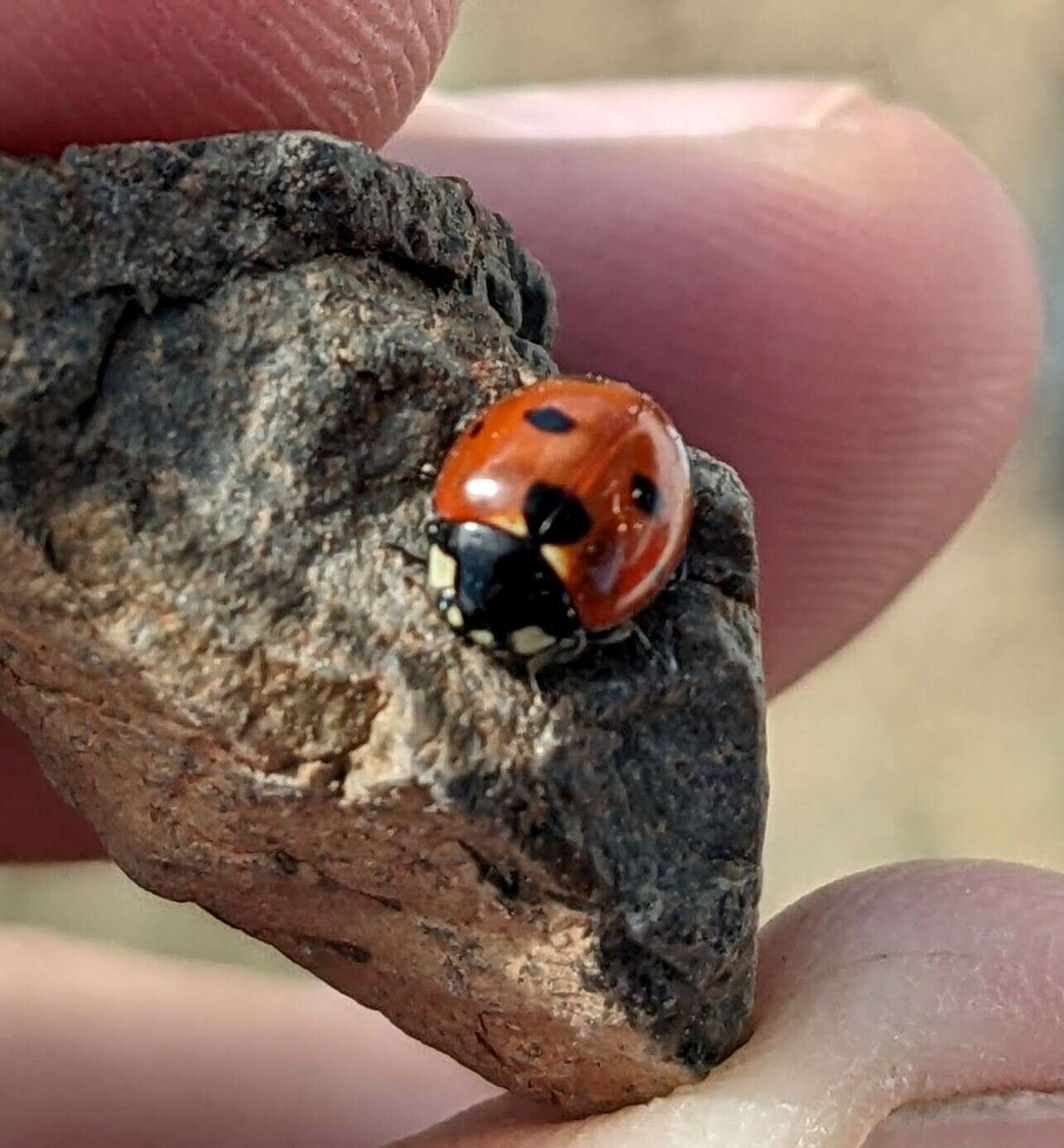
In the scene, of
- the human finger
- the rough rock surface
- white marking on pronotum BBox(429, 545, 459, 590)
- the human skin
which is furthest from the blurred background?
white marking on pronotum BBox(429, 545, 459, 590)

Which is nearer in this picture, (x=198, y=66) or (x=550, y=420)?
(x=550, y=420)

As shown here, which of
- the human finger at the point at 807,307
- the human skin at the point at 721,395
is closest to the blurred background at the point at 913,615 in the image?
the human skin at the point at 721,395

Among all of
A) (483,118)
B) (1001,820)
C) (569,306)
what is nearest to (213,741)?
(569,306)

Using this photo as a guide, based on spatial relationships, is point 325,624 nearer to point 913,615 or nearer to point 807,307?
point 807,307

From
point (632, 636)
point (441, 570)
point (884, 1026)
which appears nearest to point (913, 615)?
point (884, 1026)

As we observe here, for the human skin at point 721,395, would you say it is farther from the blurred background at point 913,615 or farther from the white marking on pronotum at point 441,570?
the blurred background at point 913,615

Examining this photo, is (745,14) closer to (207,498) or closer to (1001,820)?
(1001,820)
